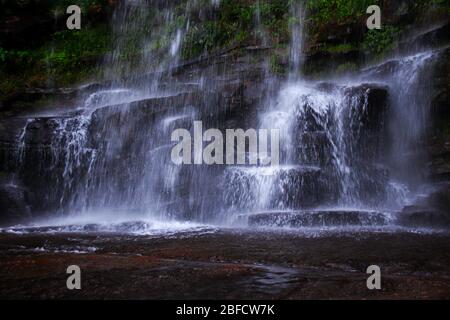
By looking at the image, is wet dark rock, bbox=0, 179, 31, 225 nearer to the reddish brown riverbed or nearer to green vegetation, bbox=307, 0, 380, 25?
the reddish brown riverbed

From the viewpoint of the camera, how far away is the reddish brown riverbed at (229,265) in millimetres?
3230

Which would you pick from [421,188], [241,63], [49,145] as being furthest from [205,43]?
[421,188]

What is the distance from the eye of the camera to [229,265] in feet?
13.9

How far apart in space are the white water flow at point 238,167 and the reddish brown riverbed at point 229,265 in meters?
2.23

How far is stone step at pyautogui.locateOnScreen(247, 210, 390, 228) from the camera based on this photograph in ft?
23.7

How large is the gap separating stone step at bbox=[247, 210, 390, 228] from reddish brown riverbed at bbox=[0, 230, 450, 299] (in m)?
0.90

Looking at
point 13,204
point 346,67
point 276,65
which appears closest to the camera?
point 13,204

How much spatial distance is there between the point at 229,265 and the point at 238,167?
16.6 feet

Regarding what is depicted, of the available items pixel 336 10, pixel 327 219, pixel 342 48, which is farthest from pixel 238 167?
pixel 336 10

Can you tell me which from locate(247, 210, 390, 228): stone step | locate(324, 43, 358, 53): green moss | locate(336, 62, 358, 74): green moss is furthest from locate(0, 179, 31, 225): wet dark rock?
locate(324, 43, 358, 53): green moss

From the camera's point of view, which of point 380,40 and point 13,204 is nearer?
point 13,204

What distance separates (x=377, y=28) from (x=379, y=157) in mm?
5167

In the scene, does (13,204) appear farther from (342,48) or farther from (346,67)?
(342,48)

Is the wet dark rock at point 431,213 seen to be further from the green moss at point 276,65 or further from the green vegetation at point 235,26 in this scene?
the green vegetation at point 235,26
